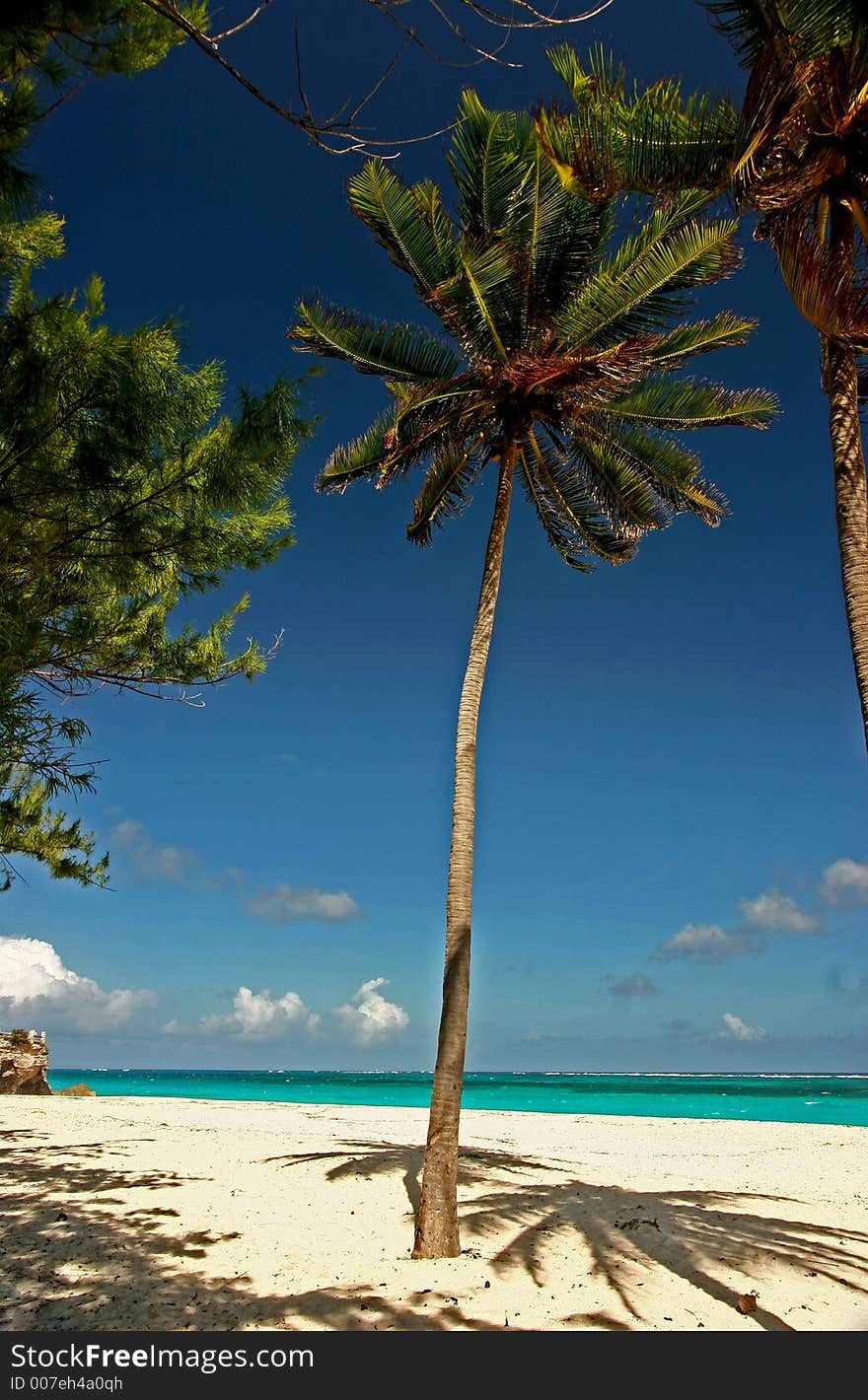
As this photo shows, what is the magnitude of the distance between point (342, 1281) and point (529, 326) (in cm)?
930

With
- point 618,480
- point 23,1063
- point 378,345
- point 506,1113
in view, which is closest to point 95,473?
point 378,345

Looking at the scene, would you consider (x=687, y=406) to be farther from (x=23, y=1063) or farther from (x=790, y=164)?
(x=23, y=1063)

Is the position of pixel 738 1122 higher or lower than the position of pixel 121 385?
lower

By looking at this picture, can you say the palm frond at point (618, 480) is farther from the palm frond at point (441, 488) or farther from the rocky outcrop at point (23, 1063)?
the rocky outcrop at point (23, 1063)

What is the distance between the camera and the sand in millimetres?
5344

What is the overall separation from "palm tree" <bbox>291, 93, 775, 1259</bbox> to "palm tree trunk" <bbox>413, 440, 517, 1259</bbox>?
19 mm

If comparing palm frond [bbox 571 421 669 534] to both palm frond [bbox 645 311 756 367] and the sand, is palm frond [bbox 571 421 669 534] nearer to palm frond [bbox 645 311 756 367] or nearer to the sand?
palm frond [bbox 645 311 756 367]

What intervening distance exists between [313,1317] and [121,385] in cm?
718

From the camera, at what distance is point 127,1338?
469 cm

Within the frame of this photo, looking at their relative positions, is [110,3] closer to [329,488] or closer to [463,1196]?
[329,488]

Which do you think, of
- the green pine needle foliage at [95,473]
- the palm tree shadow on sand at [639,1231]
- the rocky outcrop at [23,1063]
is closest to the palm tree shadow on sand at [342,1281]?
the palm tree shadow on sand at [639,1231]

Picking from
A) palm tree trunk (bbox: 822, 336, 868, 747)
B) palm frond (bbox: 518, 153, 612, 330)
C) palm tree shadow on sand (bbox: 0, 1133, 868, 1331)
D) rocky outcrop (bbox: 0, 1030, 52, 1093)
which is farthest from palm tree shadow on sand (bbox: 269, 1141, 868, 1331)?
rocky outcrop (bbox: 0, 1030, 52, 1093)

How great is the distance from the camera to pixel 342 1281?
5984mm

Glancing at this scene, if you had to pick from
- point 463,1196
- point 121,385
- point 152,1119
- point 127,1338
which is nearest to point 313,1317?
point 127,1338
